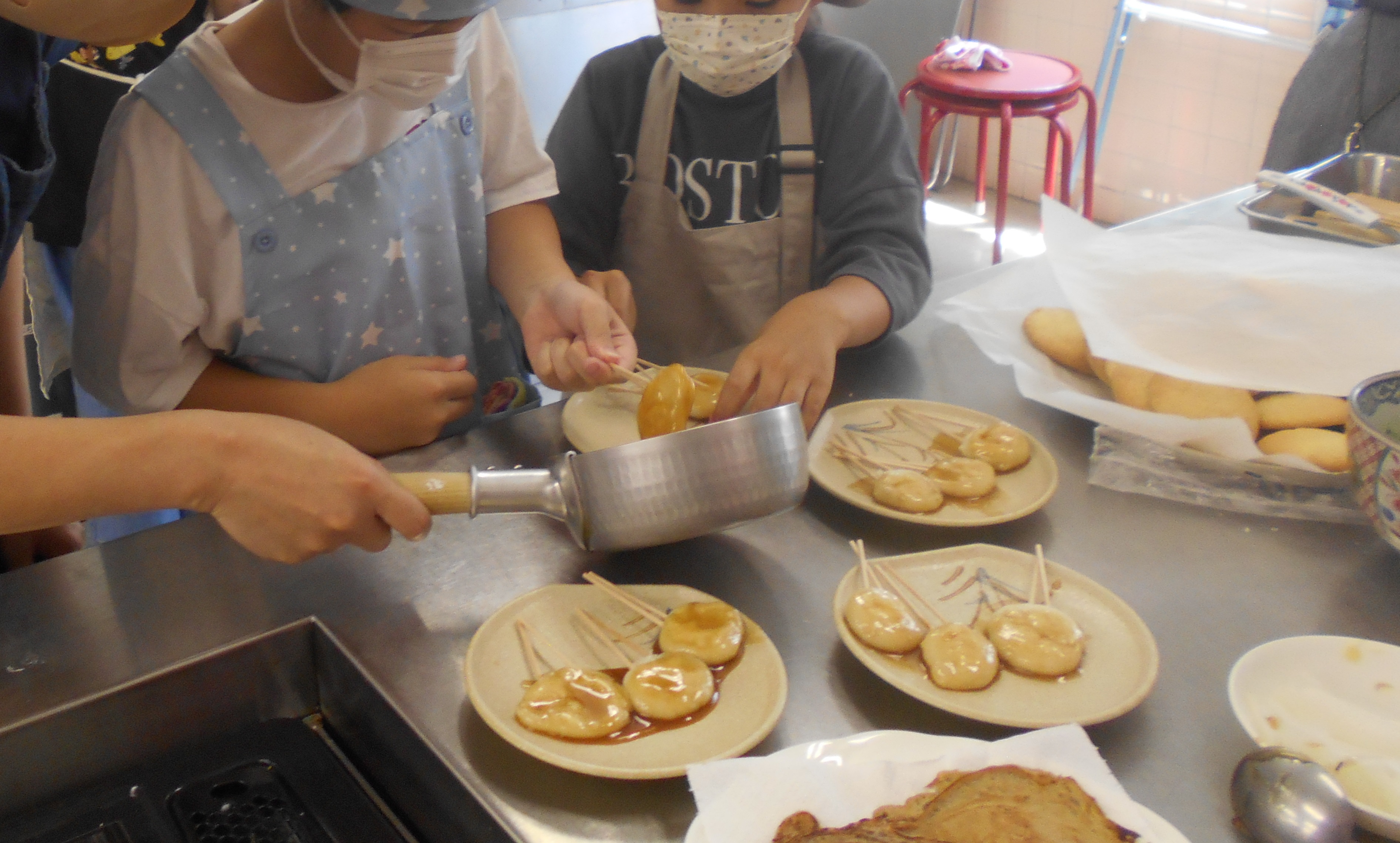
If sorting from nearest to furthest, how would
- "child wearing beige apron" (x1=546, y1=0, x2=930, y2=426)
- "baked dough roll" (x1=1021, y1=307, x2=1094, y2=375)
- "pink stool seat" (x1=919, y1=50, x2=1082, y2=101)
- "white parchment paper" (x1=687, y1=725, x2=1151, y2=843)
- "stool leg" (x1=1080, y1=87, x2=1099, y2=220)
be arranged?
1. "white parchment paper" (x1=687, y1=725, x2=1151, y2=843)
2. "baked dough roll" (x1=1021, y1=307, x2=1094, y2=375)
3. "child wearing beige apron" (x1=546, y1=0, x2=930, y2=426)
4. "pink stool seat" (x1=919, y1=50, x2=1082, y2=101)
5. "stool leg" (x1=1080, y1=87, x2=1099, y2=220)

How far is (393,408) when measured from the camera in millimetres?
1170

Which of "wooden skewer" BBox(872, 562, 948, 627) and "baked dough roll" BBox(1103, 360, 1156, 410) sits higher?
"baked dough roll" BBox(1103, 360, 1156, 410)

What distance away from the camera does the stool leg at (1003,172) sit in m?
3.30

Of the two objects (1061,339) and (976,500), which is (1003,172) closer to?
(1061,339)

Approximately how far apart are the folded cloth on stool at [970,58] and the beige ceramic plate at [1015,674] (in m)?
2.88

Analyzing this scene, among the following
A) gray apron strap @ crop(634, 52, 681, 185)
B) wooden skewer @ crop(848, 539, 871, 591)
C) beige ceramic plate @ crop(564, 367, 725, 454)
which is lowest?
wooden skewer @ crop(848, 539, 871, 591)

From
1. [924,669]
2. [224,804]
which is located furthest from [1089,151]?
[224,804]

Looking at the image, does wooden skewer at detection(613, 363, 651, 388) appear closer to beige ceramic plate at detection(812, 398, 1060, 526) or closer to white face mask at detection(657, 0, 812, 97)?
beige ceramic plate at detection(812, 398, 1060, 526)

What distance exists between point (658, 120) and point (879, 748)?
1.12m

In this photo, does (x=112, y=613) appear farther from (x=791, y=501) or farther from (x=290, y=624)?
(x=791, y=501)

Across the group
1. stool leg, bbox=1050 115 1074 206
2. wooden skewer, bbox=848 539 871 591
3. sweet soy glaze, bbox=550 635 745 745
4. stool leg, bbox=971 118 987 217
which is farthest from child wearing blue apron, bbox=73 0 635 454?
stool leg, bbox=971 118 987 217

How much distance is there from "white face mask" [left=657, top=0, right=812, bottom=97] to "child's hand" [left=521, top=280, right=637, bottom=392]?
1.27 ft

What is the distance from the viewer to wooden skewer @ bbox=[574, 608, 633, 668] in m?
0.84

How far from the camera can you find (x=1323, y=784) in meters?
0.68
